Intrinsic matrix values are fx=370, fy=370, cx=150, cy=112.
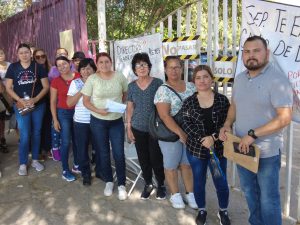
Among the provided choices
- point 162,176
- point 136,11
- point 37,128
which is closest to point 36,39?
point 136,11

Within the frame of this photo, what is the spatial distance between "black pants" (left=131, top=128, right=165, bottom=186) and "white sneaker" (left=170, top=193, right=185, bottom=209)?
0.31 meters

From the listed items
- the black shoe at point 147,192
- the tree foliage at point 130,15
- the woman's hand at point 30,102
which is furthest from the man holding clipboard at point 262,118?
the tree foliage at point 130,15

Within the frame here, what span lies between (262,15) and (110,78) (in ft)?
6.07

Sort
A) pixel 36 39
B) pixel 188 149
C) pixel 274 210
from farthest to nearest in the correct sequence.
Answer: pixel 36 39, pixel 188 149, pixel 274 210

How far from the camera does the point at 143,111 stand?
13.6 feet

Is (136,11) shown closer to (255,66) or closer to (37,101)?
(37,101)

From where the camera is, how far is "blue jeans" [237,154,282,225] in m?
3.05

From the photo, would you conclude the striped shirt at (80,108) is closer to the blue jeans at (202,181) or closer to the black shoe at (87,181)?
the black shoe at (87,181)

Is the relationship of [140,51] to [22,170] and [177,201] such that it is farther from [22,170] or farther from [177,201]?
[22,170]

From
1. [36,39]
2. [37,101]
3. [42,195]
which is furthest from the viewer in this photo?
[36,39]

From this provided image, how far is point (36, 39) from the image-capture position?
9.38 metres

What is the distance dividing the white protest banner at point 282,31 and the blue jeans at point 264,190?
64cm

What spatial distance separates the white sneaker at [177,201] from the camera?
4156 mm

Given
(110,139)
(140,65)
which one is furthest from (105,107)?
(140,65)
